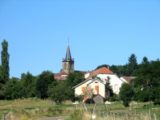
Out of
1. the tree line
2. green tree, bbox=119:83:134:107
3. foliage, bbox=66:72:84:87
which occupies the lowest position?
green tree, bbox=119:83:134:107

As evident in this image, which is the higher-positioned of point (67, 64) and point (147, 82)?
point (67, 64)

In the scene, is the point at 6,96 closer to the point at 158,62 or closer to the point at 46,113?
the point at 158,62

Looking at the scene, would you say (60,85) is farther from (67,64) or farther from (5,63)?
(67,64)

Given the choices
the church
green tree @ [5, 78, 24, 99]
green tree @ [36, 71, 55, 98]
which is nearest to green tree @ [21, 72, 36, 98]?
green tree @ [5, 78, 24, 99]

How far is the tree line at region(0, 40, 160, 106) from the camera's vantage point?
7831cm

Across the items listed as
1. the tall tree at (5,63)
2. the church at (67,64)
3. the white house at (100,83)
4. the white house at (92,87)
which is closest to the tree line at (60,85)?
the tall tree at (5,63)

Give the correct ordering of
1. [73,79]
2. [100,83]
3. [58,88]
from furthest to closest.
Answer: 1. [73,79]
2. [100,83]
3. [58,88]

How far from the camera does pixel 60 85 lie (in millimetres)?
97125

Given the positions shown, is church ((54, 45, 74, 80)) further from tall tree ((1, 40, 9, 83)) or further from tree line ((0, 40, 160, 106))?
tree line ((0, 40, 160, 106))

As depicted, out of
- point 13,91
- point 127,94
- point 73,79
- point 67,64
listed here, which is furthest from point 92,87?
point 67,64

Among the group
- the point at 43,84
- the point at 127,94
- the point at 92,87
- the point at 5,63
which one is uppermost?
the point at 5,63

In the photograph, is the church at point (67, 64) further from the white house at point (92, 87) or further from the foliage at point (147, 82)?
Answer: the foliage at point (147, 82)

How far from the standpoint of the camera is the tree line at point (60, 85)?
7831 cm

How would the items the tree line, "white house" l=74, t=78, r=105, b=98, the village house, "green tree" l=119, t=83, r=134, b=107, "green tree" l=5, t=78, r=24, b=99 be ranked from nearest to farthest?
the tree line → "green tree" l=119, t=83, r=134, b=107 → "green tree" l=5, t=78, r=24, b=99 → "white house" l=74, t=78, r=105, b=98 → the village house
